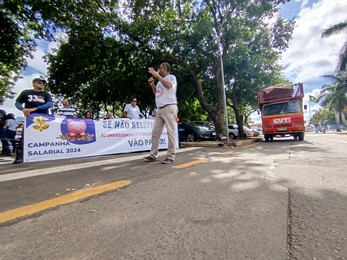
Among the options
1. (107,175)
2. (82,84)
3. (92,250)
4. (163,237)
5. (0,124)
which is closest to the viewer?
(92,250)

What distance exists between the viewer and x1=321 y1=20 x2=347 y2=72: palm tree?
2058 cm

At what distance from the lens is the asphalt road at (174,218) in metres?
1.28

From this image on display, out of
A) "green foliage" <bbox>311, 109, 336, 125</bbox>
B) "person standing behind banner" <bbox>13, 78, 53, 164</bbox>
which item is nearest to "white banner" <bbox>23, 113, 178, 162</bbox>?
"person standing behind banner" <bbox>13, 78, 53, 164</bbox>

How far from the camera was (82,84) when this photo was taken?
21.5 metres

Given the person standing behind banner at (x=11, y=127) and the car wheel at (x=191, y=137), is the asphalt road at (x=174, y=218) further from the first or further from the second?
the car wheel at (x=191, y=137)

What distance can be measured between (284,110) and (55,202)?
14.0 meters

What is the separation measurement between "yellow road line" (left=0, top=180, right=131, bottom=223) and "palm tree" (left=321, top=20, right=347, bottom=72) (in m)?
24.8

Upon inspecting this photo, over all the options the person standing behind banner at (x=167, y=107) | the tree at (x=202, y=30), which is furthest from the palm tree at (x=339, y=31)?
the person standing behind banner at (x=167, y=107)

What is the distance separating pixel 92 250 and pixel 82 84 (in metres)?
22.4

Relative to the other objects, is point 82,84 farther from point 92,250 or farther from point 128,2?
point 92,250

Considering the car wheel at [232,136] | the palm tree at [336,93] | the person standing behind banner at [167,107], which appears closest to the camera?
the person standing behind banner at [167,107]

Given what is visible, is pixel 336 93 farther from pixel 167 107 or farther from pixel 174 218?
pixel 174 218

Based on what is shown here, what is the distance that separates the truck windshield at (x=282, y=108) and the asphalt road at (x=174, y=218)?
38.2 feet

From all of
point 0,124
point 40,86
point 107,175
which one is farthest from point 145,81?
point 107,175
